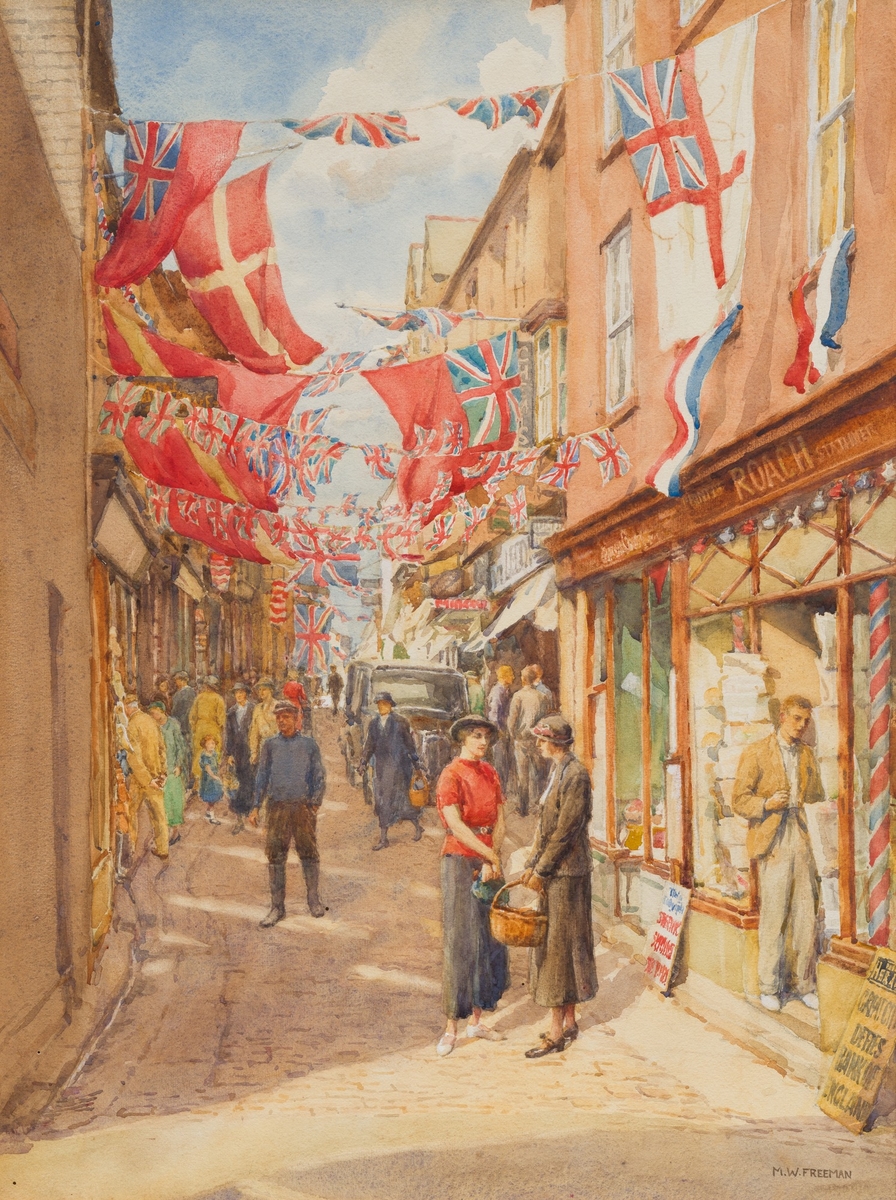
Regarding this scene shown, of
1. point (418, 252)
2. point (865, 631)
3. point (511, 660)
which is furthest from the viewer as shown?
point (511, 660)

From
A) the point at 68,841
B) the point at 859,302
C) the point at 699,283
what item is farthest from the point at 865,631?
the point at 68,841

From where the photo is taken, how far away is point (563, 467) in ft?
21.5

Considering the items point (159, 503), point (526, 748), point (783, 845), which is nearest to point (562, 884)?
point (526, 748)

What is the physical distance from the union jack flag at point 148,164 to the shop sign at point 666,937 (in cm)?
447

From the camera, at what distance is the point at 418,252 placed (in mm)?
5363

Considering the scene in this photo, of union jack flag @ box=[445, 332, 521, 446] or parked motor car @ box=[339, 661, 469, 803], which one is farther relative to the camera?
union jack flag @ box=[445, 332, 521, 446]

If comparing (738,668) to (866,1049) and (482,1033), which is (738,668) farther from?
(482,1033)

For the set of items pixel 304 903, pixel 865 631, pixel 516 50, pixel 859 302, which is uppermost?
pixel 516 50

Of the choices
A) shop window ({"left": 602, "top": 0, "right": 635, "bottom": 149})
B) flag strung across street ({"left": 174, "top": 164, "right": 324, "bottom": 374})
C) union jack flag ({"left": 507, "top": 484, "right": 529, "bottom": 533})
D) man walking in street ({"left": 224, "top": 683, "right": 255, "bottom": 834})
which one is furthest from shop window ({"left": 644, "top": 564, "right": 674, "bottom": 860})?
shop window ({"left": 602, "top": 0, "right": 635, "bottom": 149})

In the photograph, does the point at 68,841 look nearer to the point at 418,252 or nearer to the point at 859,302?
the point at 418,252

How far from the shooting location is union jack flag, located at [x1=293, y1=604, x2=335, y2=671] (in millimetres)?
6569

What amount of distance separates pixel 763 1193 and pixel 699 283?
4.03 metres

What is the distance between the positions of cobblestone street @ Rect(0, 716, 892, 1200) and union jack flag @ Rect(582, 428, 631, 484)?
87.7 inches

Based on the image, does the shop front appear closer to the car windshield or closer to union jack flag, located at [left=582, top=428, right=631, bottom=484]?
union jack flag, located at [left=582, top=428, right=631, bottom=484]
